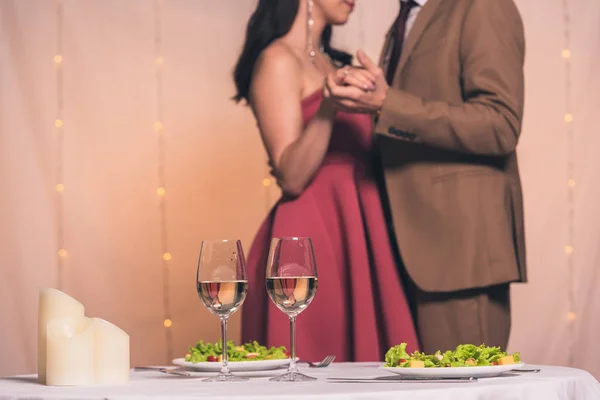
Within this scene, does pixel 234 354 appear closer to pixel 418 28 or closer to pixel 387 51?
pixel 418 28

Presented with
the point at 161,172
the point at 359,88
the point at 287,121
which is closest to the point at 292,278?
the point at 359,88

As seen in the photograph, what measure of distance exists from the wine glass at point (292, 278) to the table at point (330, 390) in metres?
0.08

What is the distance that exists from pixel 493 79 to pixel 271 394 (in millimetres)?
1303

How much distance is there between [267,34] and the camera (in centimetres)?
234

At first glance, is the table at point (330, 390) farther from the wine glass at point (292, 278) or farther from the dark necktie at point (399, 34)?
the dark necktie at point (399, 34)

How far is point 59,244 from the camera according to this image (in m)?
2.65

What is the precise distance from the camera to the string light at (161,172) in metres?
2.71

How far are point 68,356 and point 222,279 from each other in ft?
0.60

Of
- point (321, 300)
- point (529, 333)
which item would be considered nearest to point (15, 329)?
point (321, 300)

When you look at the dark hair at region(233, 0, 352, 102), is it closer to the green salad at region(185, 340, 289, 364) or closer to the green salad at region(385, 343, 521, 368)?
the green salad at region(185, 340, 289, 364)

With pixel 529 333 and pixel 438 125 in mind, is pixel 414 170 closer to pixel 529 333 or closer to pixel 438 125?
pixel 438 125

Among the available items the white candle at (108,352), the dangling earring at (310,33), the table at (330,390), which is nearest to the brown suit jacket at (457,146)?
the dangling earring at (310,33)

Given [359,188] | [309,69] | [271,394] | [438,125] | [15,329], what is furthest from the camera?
[15,329]

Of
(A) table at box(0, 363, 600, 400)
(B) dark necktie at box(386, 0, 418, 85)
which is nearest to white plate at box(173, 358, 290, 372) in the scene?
(A) table at box(0, 363, 600, 400)
